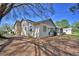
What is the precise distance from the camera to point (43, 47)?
70.6 inches

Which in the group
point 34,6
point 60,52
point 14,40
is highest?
point 34,6

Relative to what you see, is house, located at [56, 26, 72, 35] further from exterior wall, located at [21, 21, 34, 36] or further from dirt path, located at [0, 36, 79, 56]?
exterior wall, located at [21, 21, 34, 36]

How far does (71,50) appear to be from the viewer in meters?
Answer: 1.78

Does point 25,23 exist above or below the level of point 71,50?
above

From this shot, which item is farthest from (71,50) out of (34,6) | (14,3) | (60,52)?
(14,3)

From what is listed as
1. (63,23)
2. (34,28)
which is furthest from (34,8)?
(63,23)

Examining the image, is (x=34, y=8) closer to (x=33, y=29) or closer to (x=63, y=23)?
(x=33, y=29)

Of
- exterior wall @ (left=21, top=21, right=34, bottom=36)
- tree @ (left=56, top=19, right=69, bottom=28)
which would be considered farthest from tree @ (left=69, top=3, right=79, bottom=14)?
exterior wall @ (left=21, top=21, right=34, bottom=36)

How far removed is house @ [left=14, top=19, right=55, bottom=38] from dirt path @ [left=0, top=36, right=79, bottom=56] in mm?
49

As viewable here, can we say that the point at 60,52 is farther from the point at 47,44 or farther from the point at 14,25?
the point at 14,25

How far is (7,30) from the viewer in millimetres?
1815

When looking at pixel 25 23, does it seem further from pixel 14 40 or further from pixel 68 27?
pixel 68 27

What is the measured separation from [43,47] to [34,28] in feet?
0.63

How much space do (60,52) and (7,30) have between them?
52cm
